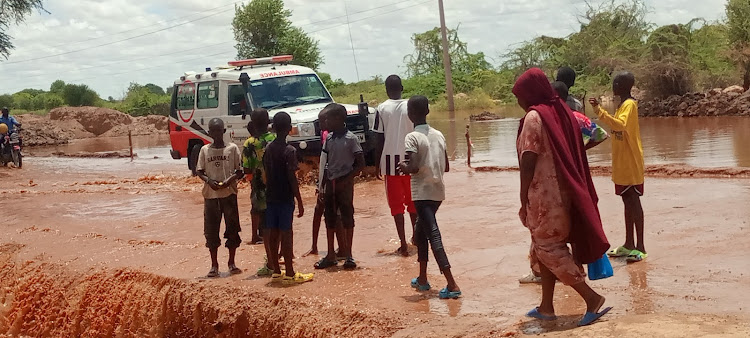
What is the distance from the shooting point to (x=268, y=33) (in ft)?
173

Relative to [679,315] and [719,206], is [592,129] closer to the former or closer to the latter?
[679,315]

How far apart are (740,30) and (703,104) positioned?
4.81m

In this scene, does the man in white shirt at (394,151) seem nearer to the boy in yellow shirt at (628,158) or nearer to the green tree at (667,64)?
the boy in yellow shirt at (628,158)

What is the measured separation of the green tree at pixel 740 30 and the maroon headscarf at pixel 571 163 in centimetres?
2733

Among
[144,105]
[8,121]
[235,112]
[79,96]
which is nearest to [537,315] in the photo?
[235,112]

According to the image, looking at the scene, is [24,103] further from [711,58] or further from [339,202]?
[339,202]

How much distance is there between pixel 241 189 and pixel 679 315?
10.3 meters

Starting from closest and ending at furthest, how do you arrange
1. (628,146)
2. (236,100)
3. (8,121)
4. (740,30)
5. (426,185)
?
(426,185) < (628,146) < (236,100) < (8,121) < (740,30)

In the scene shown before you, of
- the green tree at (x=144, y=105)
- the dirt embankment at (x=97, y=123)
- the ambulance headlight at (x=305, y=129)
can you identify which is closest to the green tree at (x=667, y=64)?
the ambulance headlight at (x=305, y=129)

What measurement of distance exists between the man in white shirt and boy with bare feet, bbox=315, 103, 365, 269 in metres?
0.37

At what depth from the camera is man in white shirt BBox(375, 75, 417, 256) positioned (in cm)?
781

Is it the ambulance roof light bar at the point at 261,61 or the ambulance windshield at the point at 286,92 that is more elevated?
the ambulance roof light bar at the point at 261,61

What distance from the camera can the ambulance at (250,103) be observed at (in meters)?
13.3

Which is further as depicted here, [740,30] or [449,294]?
[740,30]
